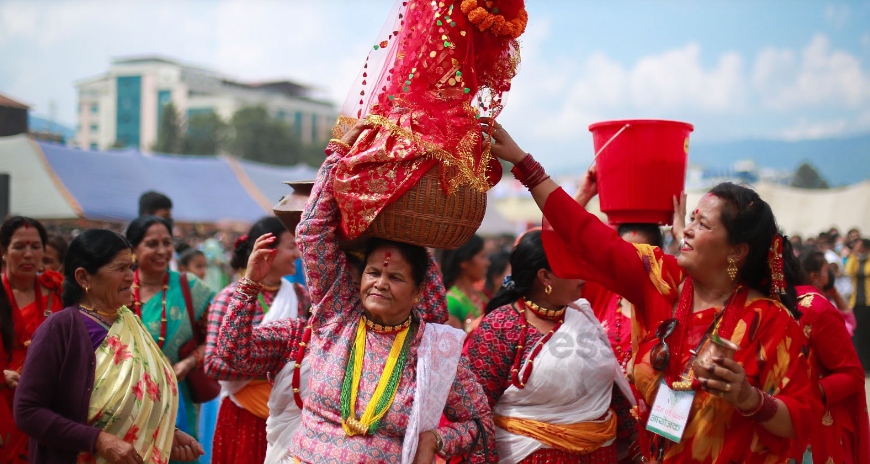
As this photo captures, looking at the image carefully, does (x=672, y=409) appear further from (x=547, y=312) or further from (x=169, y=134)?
(x=169, y=134)

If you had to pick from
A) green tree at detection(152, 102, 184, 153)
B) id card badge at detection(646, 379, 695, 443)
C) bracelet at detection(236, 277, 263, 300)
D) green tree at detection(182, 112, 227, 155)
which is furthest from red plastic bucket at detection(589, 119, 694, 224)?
green tree at detection(182, 112, 227, 155)

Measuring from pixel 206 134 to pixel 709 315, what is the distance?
57.1 m

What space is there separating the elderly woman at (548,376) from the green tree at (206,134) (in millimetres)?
54192

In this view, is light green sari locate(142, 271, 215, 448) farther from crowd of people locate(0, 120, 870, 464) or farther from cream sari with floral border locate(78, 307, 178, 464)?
cream sari with floral border locate(78, 307, 178, 464)

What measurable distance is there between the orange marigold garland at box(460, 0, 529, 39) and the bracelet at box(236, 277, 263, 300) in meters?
1.40

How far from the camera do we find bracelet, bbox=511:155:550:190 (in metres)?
2.83

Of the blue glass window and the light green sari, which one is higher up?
the blue glass window

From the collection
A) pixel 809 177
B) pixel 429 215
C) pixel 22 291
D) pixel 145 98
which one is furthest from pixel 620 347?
pixel 145 98

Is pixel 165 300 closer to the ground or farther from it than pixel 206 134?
closer to the ground

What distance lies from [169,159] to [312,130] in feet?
233

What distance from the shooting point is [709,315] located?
2750 mm

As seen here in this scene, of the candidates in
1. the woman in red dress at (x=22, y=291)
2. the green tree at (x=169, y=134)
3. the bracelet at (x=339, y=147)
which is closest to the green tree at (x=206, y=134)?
the green tree at (x=169, y=134)

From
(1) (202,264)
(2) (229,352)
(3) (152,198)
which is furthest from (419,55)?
(1) (202,264)

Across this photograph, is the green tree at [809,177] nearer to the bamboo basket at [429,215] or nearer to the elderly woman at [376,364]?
the elderly woman at [376,364]
